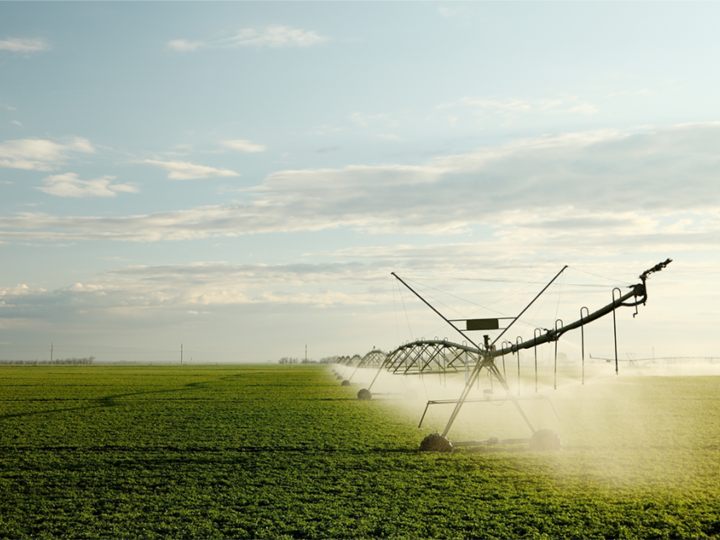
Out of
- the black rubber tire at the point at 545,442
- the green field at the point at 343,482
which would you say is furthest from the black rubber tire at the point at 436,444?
the black rubber tire at the point at 545,442

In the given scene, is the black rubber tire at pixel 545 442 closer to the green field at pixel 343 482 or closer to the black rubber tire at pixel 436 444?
the green field at pixel 343 482

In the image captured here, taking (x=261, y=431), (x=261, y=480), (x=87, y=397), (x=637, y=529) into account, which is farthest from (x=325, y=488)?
(x=87, y=397)

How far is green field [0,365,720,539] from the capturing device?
9.70 m

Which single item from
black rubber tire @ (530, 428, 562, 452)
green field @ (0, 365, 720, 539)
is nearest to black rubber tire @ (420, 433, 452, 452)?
green field @ (0, 365, 720, 539)

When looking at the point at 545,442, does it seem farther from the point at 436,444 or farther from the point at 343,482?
the point at 343,482

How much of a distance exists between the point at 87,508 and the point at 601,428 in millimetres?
17947

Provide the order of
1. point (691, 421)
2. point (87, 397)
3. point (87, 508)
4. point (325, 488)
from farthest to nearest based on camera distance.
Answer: point (87, 397) < point (691, 421) < point (325, 488) < point (87, 508)

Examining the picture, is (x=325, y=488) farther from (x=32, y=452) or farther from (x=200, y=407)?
(x=200, y=407)

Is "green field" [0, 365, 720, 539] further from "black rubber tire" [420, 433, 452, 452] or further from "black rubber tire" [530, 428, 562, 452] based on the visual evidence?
"black rubber tire" [530, 428, 562, 452]

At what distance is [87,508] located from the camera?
10930mm

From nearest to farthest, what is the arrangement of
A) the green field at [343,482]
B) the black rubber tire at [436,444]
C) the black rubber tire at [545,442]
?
the green field at [343,482] < the black rubber tire at [436,444] < the black rubber tire at [545,442]

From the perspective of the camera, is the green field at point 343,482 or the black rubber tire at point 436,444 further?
the black rubber tire at point 436,444

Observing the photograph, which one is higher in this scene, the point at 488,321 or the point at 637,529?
the point at 488,321

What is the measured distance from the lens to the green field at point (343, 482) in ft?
31.8
